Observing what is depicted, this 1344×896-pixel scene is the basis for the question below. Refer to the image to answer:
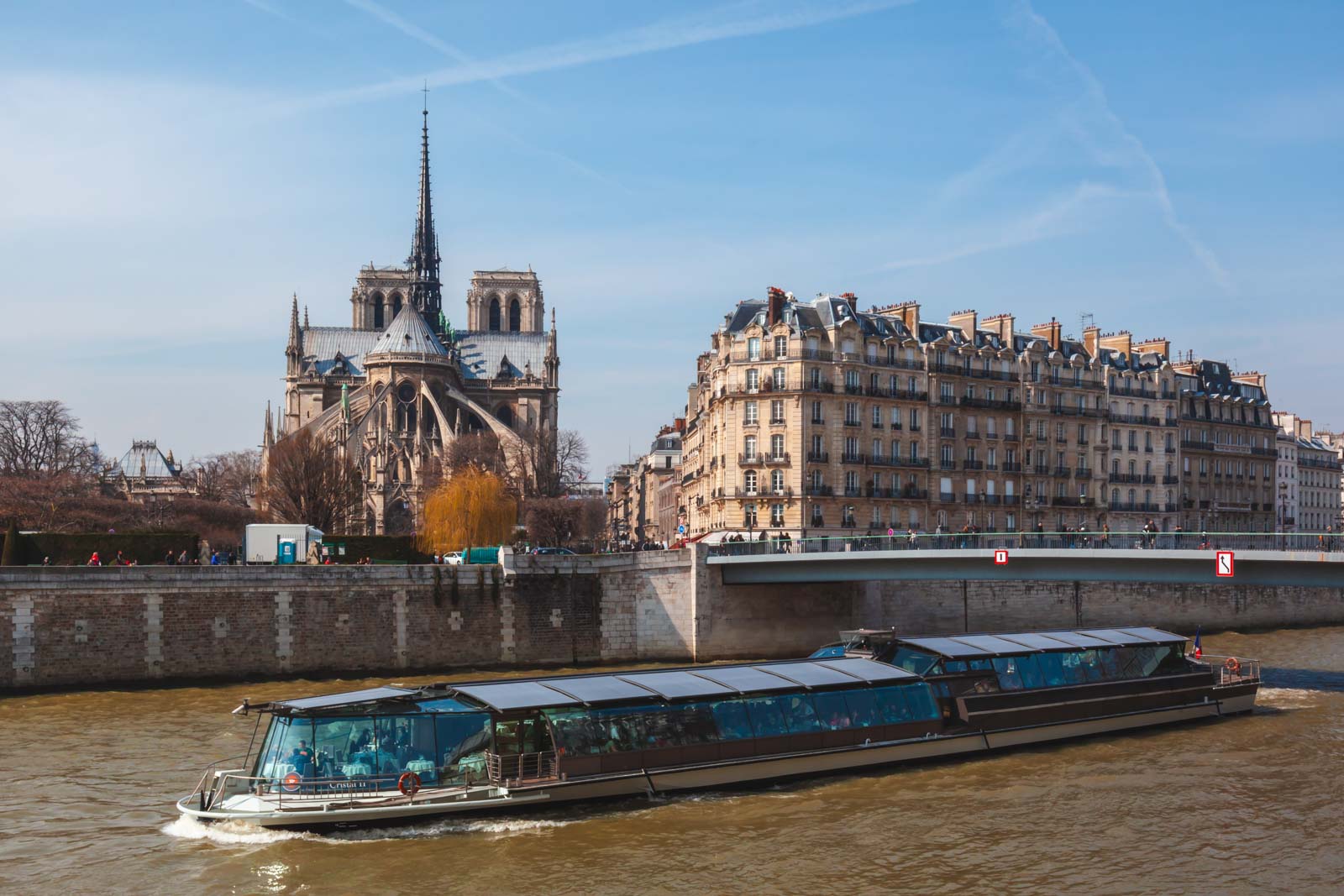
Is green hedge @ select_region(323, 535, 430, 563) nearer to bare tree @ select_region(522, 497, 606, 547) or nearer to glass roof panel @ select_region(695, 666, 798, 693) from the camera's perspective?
bare tree @ select_region(522, 497, 606, 547)

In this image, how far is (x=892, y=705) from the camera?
25.8 meters

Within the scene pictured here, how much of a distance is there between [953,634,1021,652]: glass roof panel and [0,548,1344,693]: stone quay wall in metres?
15.0

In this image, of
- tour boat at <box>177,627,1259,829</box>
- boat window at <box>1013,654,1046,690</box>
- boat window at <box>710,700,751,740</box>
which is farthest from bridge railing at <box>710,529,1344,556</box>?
boat window at <box>710,700,751,740</box>

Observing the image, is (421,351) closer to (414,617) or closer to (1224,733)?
(414,617)

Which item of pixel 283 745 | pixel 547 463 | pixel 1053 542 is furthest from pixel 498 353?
pixel 283 745

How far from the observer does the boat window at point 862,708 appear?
25.2m

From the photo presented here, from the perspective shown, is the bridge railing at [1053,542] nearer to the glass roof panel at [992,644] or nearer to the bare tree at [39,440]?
the glass roof panel at [992,644]

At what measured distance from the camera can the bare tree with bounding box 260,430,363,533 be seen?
6384 centimetres

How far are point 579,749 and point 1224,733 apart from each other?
14.8 meters

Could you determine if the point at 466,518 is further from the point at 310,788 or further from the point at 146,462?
the point at 146,462

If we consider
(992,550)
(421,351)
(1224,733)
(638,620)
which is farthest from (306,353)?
(1224,733)

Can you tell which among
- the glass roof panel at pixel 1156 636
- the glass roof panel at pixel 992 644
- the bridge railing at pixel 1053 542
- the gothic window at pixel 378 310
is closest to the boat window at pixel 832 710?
the glass roof panel at pixel 992 644

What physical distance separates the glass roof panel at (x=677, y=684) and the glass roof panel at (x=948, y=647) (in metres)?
4.92

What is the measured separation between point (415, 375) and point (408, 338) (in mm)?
4230
